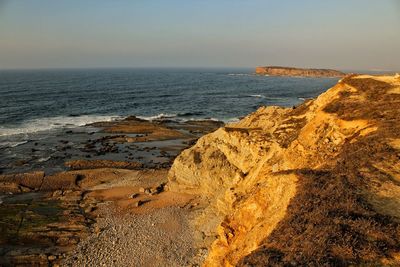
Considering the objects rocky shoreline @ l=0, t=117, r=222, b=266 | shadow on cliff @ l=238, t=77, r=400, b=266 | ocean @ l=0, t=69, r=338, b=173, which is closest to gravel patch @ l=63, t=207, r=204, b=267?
rocky shoreline @ l=0, t=117, r=222, b=266

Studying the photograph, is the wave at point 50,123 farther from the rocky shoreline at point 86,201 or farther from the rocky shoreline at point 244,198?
the rocky shoreline at point 244,198

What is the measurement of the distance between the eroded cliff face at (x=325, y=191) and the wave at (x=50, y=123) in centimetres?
4849

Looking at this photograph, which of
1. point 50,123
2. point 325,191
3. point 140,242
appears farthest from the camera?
point 50,123

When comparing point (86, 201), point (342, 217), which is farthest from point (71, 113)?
point (342, 217)

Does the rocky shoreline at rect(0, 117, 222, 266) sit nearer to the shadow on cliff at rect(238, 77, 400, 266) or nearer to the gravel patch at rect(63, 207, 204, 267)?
the gravel patch at rect(63, 207, 204, 267)

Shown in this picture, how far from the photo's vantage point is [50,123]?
69.9 meters

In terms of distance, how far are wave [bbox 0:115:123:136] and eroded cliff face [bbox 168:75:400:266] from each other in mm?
48490

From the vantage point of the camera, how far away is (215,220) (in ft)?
82.1

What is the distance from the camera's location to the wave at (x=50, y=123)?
206ft

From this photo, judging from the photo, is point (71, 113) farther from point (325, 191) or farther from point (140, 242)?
point (325, 191)

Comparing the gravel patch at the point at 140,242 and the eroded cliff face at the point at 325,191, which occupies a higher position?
the eroded cliff face at the point at 325,191

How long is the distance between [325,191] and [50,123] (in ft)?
219

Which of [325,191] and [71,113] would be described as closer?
[325,191]

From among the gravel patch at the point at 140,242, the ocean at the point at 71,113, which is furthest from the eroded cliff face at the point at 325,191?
the ocean at the point at 71,113
